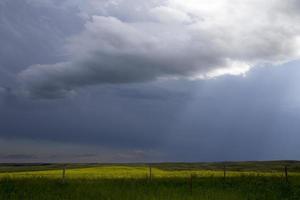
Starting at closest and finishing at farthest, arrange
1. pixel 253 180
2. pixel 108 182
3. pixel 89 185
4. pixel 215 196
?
pixel 215 196, pixel 89 185, pixel 108 182, pixel 253 180

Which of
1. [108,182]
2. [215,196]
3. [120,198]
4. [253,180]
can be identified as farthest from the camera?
[253,180]

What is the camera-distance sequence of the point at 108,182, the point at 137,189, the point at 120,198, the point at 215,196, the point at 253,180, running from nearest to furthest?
the point at 120,198, the point at 215,196, the point at 137,189, the point at 108,182, the point at 253,180

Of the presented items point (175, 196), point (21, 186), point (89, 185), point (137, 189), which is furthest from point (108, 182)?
point (175, 196)

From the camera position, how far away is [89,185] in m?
33.8

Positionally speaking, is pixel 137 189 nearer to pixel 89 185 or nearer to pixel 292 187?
pixel 89 185

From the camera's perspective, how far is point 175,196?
91.3 feet

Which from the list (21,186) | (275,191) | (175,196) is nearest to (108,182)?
(21,186)

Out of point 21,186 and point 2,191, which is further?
point 21,186

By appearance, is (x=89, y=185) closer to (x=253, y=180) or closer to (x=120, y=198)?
(x=120, y=198)

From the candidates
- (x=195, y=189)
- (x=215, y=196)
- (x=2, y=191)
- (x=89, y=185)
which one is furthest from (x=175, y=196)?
(x=2, y=191)

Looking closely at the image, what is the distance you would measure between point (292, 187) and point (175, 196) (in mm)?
12577

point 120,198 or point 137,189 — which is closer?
point 120,198

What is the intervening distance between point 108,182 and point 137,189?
5.12 metres

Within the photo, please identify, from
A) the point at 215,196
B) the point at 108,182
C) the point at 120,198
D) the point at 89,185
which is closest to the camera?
the point at 120,198
